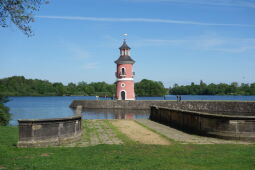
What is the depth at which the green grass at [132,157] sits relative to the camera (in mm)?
6445

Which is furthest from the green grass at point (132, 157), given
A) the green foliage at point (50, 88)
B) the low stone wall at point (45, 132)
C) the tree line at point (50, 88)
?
the green foliage at point (50, 88)

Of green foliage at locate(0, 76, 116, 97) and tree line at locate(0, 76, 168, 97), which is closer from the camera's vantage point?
tree line at locate(0, 76, 168, 97)

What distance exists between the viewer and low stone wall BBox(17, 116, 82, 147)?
8.82 metres

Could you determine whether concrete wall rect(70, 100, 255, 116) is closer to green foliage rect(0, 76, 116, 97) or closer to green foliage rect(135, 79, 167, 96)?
green foliage rect(135, 79, 167, 96)

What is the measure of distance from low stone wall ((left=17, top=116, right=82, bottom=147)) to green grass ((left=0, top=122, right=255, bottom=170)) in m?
0.46

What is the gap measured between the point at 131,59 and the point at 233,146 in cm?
4175

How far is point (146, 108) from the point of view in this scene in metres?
49.1

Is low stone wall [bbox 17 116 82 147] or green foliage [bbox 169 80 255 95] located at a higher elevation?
green foliage [bbox 169 80 255 95]

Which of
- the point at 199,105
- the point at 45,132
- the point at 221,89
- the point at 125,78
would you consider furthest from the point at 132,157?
the point at 221,89

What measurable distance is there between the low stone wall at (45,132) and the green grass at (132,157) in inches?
18.2

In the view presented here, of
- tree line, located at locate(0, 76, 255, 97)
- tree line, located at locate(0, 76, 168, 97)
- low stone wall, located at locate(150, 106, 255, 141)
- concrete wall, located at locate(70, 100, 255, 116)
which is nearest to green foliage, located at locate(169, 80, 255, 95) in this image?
tree line, located at locate(0, 76, 255, 97)

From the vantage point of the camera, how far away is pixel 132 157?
732 centimetres

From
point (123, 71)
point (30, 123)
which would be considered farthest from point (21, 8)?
point (123, 71)

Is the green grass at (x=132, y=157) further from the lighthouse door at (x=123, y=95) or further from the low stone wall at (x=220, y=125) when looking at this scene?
the lighthouse door at (x=123, y=95)
